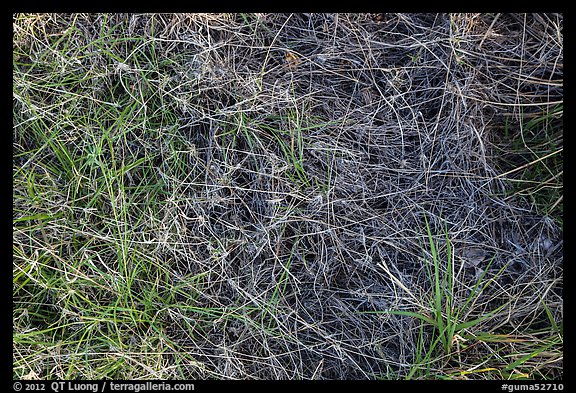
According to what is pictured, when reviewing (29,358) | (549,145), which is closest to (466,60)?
(549,145)

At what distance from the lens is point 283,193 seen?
192 centimetres

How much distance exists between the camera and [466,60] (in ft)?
6.38

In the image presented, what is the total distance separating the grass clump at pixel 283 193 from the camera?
1.86 meters

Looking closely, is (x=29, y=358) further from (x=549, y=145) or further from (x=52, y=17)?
(x=549, y=145)

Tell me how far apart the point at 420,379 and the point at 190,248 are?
1.14 metres

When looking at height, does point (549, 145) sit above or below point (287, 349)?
above

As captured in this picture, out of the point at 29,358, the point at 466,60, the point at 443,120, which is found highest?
the point at 466,60

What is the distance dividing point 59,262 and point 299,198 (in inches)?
43.0

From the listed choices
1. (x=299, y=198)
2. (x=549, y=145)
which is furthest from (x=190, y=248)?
(x=549, y=145)

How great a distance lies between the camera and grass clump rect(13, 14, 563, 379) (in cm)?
186

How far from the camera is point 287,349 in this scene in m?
1.87

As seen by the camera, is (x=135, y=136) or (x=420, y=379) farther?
(x=135, y=136)

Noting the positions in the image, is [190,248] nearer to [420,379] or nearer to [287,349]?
[287,349]

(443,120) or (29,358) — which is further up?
(443,120)
